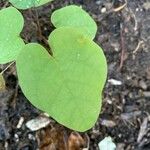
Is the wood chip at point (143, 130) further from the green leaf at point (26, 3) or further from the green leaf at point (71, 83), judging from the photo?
the green leaf at point (26, 3)

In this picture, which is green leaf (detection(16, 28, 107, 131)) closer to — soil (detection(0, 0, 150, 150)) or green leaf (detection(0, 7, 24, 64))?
green leaf (detection(0, 7, 24, 64))

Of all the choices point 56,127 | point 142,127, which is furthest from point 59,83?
point 142,127

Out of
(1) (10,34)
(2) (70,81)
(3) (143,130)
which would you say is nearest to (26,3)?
(1) (10,34)

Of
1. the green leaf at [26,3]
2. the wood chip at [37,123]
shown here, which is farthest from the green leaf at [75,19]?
the wood chip at [37,123]

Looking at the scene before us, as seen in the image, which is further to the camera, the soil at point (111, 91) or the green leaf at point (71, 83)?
the soil at point (111, 91)

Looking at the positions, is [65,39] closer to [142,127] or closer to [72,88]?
[72,88]

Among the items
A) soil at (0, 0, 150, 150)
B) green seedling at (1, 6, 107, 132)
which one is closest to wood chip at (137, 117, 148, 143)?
Result: soil at (0, 0, 150, 150)

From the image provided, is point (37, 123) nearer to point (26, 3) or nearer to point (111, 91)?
point (111, 91)
